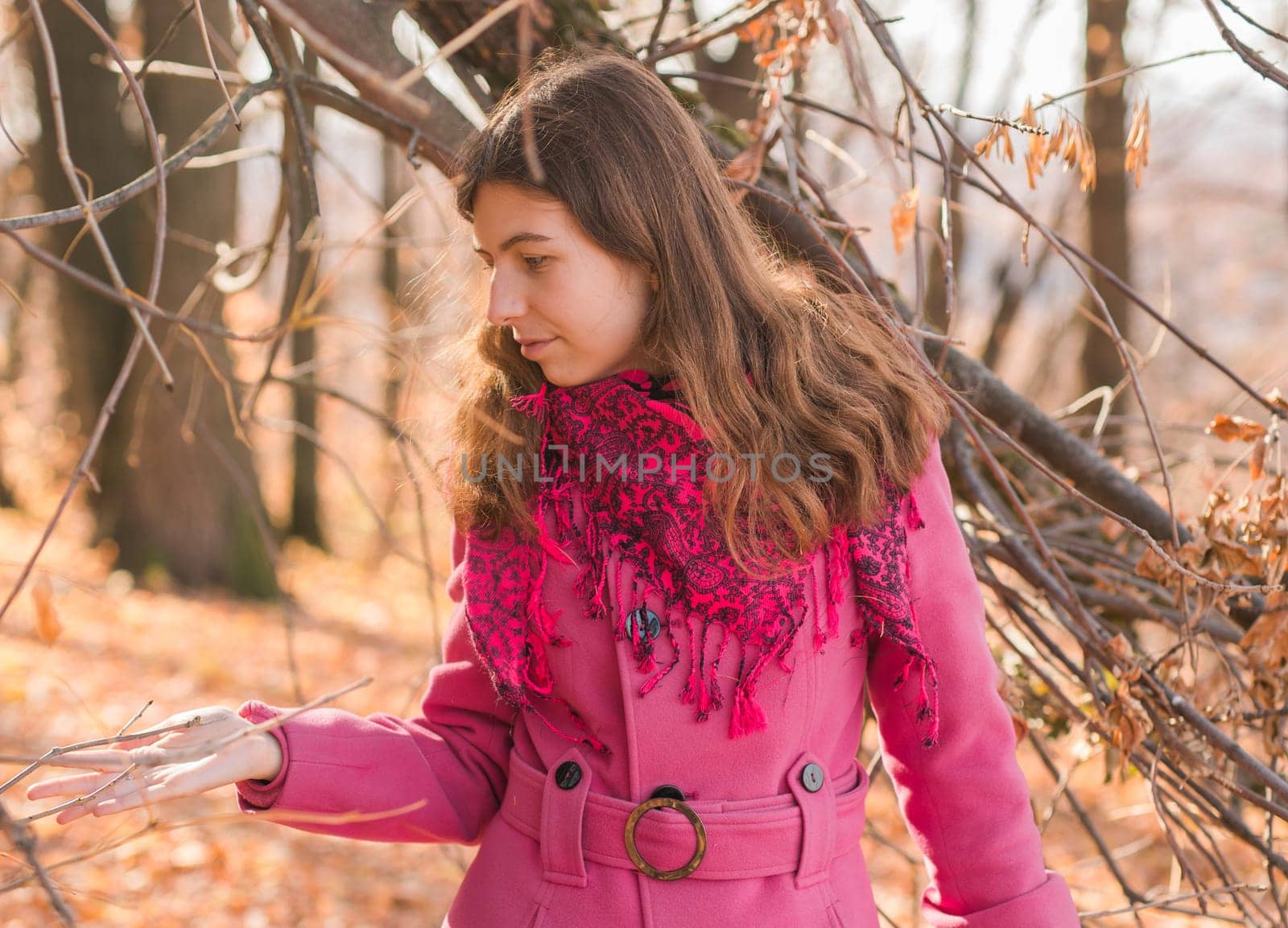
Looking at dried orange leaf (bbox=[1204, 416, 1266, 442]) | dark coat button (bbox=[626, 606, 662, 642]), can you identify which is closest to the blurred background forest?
dried orange leaf (bbox=[1204, 416, 1266, 442])

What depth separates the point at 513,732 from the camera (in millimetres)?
1592

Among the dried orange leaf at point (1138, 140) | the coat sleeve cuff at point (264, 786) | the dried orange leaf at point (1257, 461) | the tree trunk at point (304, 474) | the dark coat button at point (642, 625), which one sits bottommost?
the tree trunk at point (304, 474)

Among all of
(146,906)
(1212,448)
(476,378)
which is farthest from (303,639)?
(1212,448)

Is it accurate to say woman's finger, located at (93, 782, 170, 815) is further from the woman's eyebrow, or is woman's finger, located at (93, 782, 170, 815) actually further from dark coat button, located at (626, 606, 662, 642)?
the woman's eyebrow

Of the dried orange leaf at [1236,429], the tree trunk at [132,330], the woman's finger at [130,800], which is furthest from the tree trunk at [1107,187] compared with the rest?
the tree trunk at [132,330]

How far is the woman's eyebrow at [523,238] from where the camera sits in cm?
139

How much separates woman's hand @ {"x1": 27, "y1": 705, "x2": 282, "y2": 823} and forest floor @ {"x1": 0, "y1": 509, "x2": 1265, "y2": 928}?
374 millimetres

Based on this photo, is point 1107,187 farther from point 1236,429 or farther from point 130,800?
point 130,800

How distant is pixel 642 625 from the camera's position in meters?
1.41

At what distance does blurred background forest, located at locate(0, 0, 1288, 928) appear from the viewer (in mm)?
1606

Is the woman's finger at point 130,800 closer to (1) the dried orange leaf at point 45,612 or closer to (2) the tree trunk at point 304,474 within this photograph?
(1) the dried orange leaf at point 45,612

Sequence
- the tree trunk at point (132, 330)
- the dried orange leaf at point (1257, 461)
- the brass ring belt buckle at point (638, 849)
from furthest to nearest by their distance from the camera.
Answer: the tree trunk at point (132, 330) → the dried orange leaf at point (1257, 461) → the brass ring belt buckle at point (638, 849)

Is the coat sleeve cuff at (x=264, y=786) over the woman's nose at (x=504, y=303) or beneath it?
beneath

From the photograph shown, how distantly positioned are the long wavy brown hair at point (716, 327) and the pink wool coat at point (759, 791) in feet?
0.31
